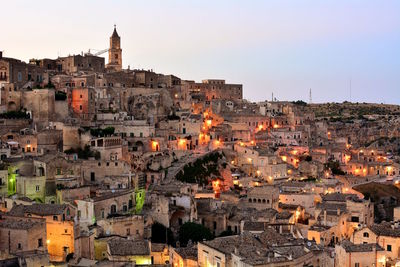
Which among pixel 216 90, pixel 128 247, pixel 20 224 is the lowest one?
pixel 128 247

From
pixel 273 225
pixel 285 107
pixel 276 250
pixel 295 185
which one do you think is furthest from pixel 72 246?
pixel 285 107

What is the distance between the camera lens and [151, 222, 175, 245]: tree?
33597 millimetres

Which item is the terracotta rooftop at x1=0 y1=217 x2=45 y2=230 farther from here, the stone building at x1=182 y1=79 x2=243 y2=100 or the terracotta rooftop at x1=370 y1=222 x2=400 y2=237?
the stone building at x1=182 y1=79 x2=243 y2=100

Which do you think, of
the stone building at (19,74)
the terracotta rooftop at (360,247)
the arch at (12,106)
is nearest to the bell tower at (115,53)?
the stone building at (19,74)

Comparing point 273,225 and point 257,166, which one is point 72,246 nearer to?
point 273,225

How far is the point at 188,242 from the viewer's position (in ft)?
105

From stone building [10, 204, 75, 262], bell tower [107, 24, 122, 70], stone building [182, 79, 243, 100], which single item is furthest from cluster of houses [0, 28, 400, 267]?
bell tower [107, 24, 122, 70]

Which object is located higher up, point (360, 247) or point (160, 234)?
point (360, 247)

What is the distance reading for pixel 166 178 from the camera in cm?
4394

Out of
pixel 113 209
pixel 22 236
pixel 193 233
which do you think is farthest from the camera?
pixel 113 209

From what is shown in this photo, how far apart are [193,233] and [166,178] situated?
11.1 meters

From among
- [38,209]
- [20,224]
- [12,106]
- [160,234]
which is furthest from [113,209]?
[12,106]

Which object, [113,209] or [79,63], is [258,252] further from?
[79,63]

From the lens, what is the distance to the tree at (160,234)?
33597 mm
